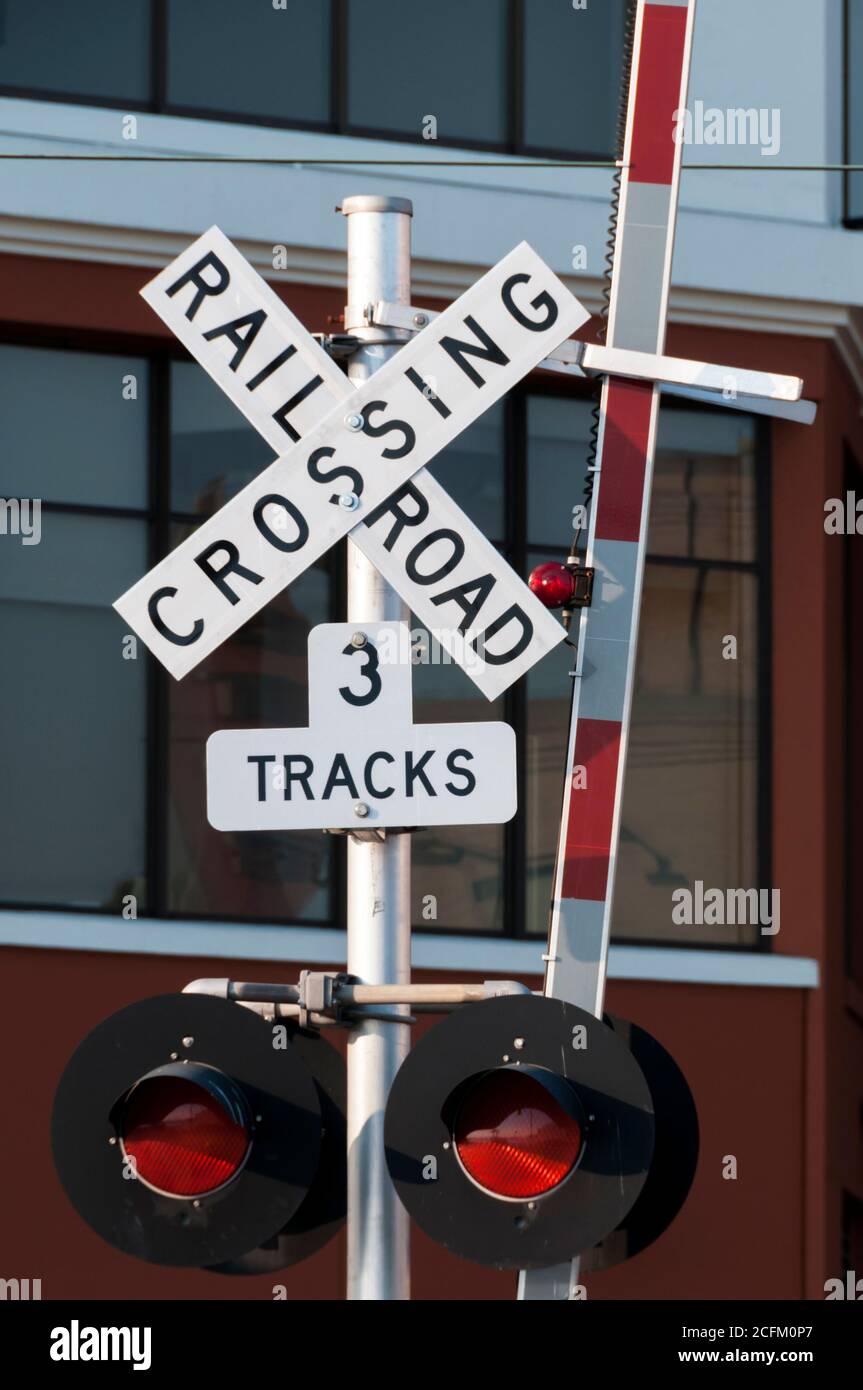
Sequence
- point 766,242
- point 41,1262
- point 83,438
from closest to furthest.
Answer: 1. point 41,1262
2. point 83,438
3. point 766,242

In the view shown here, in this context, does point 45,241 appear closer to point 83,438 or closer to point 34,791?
point 83,438

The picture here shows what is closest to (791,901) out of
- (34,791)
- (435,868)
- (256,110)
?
(435,868)

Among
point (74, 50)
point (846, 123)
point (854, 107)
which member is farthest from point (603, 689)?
point (854, 107)

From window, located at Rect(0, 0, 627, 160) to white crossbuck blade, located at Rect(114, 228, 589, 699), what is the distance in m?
6.68

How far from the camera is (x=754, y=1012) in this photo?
36.9 feet

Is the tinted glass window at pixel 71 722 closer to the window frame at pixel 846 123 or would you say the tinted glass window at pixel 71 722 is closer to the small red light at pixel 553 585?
the window frame at pixel 846 123

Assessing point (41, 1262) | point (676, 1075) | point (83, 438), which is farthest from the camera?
point (83, 438)

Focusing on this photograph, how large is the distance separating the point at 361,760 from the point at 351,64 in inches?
300

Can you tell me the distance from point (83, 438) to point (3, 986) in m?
2.59

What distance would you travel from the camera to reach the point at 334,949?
34.5ft

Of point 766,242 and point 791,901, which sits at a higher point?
point 766,242

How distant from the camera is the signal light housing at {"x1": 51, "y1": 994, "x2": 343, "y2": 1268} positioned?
383 cm

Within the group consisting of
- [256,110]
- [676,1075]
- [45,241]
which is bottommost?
[676,1075]

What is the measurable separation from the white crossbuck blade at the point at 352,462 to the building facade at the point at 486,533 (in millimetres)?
5869
